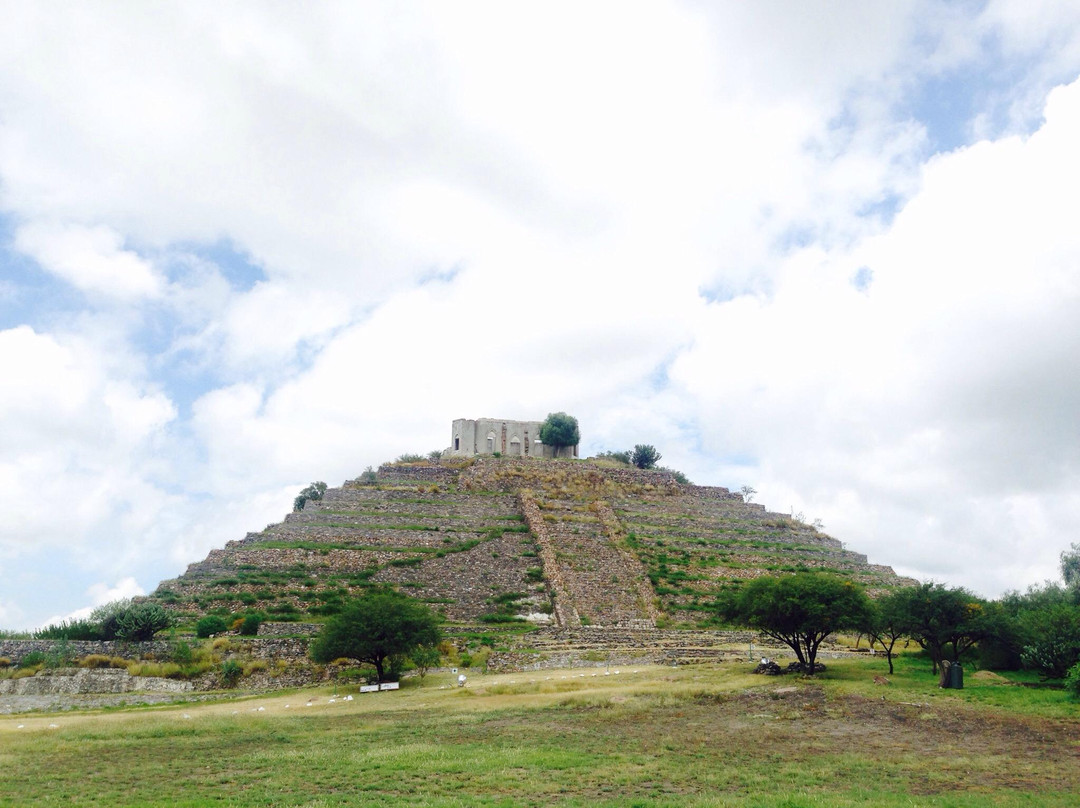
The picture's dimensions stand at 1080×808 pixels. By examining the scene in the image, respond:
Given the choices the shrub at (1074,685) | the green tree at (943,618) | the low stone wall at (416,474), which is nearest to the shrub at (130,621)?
the low stone wall at (416,474)

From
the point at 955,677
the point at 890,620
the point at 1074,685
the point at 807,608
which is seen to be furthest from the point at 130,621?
the point at 1074,685

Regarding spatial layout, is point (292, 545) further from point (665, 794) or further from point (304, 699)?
point (665, 794)

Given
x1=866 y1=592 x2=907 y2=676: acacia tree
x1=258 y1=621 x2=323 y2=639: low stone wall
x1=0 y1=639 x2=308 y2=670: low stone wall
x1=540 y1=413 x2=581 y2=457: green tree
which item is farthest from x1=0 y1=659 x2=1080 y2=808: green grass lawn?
x1=540 y1=413 x2=581 y2=457: green tree

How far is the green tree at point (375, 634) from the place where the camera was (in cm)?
3241

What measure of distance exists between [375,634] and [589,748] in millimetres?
16582

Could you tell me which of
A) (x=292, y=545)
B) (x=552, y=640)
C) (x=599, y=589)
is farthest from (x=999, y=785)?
(x=292, y=545)

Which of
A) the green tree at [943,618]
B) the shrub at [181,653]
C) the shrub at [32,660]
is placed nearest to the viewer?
the green tree at [943,618]

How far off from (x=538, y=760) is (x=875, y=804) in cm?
684

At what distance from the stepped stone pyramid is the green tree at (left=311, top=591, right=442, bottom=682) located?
36.2 feet

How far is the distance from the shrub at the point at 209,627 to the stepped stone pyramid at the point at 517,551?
10.6 ft

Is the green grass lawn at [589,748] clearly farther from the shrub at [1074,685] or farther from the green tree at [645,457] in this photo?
the green tree at [645,457]

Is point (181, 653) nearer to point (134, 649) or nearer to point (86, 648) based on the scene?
point (134, 649)

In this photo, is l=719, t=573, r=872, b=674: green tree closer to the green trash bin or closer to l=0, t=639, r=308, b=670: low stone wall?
the green trash bin

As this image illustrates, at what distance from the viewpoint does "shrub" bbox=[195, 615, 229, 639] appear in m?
39.1
